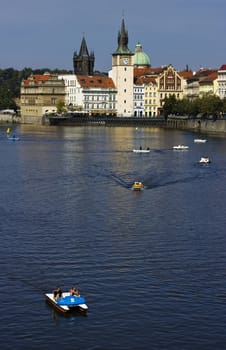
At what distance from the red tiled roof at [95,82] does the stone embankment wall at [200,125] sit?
644 inches

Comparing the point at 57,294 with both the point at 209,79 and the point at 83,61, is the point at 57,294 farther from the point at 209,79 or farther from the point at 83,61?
the point at 83,61

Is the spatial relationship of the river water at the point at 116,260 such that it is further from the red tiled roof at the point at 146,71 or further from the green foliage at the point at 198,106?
the red tiled roof at the point at 146,71

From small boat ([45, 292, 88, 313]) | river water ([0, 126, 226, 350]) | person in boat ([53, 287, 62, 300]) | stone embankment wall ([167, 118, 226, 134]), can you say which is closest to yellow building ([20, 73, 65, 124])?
stone embankment wall ([167, 118, 226, 134])

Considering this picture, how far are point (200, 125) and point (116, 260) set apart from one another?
9248 centimetres

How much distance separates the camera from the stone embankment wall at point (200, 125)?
109 metres

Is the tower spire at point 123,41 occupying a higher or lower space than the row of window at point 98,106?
higher

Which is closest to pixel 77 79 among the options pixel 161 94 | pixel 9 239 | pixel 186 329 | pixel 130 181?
pixel 161 94

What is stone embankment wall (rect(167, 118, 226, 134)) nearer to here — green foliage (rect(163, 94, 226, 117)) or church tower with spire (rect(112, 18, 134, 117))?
green foliage (rect(163, 94, 226, 117))

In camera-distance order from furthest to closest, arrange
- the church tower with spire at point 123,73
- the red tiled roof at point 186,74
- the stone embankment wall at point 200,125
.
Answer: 1. the red tiled roof at point 186,74
2. the church tower with spire at point 123,73
3. the stone embankment wall at point 200,125

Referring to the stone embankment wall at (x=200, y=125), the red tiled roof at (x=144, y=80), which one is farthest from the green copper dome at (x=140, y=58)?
the stone embankment wall at (x=200, y=125)

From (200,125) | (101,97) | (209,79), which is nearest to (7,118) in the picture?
(101,97)

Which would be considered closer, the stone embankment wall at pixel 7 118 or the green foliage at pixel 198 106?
the green foliage at pixel 198 106

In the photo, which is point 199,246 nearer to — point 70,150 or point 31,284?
point 31,284

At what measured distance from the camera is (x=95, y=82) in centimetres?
14550
